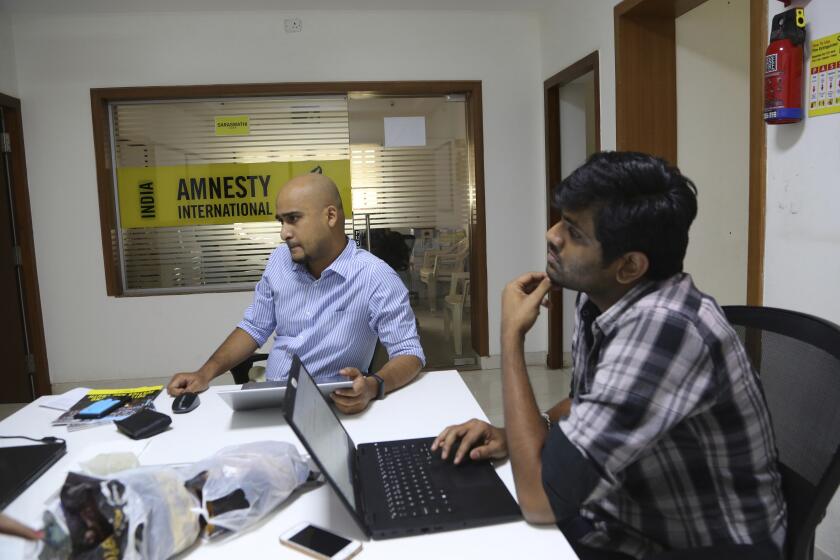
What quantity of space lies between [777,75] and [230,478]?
197 centimetres

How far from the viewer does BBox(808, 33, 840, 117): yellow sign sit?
68.5 inches

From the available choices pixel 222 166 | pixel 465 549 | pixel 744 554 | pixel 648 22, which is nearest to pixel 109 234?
pixel 222 166

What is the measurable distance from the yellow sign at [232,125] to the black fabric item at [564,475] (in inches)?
149

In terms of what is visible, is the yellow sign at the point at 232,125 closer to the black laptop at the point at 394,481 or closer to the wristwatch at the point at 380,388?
the wristwatch at the point at 380,388

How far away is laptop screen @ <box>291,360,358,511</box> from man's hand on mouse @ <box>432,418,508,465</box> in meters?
0.19

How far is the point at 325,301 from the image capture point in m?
2.06

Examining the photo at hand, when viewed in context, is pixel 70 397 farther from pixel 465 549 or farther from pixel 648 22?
pixel 648 22

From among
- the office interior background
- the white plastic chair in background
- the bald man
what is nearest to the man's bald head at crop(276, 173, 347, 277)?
the bald man

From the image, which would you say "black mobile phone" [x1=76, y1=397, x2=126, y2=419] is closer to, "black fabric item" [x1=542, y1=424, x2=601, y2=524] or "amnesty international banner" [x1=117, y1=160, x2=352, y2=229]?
"black fabric item" [x1=542, y1=424, x2=601, y2=524]

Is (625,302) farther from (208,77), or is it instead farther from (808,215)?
(208,77)

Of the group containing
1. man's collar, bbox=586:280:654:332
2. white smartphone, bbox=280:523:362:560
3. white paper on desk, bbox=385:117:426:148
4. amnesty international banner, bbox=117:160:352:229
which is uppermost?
white paper on desk, bbox=385:117:426:148

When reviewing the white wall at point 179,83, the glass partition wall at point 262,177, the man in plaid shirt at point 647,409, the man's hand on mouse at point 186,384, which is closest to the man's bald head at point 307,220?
the man's hand on mouse at point 186,384

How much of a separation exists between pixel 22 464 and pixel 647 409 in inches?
49.7

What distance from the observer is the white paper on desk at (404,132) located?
433cm
